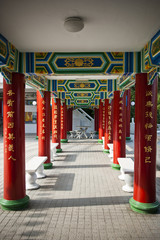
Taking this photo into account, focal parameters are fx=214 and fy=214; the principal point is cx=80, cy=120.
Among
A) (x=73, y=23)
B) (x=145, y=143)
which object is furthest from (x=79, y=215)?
(x=73, y=23)

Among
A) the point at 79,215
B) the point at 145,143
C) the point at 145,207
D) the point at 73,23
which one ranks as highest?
the point at 73,23

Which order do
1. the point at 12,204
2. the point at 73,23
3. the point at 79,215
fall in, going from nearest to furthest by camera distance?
the point at 73,23
the point at 79,215
the point at 12,204

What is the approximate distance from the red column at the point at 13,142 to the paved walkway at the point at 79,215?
0.97 ft

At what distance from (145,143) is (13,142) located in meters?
2.76

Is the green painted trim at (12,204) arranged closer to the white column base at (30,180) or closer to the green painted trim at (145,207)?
the white column base at (30,180)

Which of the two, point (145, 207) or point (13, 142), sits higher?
point (13, 142)

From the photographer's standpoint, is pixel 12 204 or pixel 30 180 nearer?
pixel 12 204

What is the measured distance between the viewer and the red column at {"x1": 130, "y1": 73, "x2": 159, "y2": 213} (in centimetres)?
438

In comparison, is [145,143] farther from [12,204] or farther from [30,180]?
[30,180]

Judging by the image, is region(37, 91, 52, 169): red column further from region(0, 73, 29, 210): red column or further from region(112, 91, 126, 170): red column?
region(0, 73, 29, 210): red column

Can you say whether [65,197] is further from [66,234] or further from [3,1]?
[3,1]

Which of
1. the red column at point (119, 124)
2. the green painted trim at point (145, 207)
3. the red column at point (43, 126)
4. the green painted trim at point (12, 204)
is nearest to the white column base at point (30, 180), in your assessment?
the green painted trim at point (12, 204)

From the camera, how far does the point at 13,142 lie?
4.54 m

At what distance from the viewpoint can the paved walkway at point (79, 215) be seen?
3.69 m
